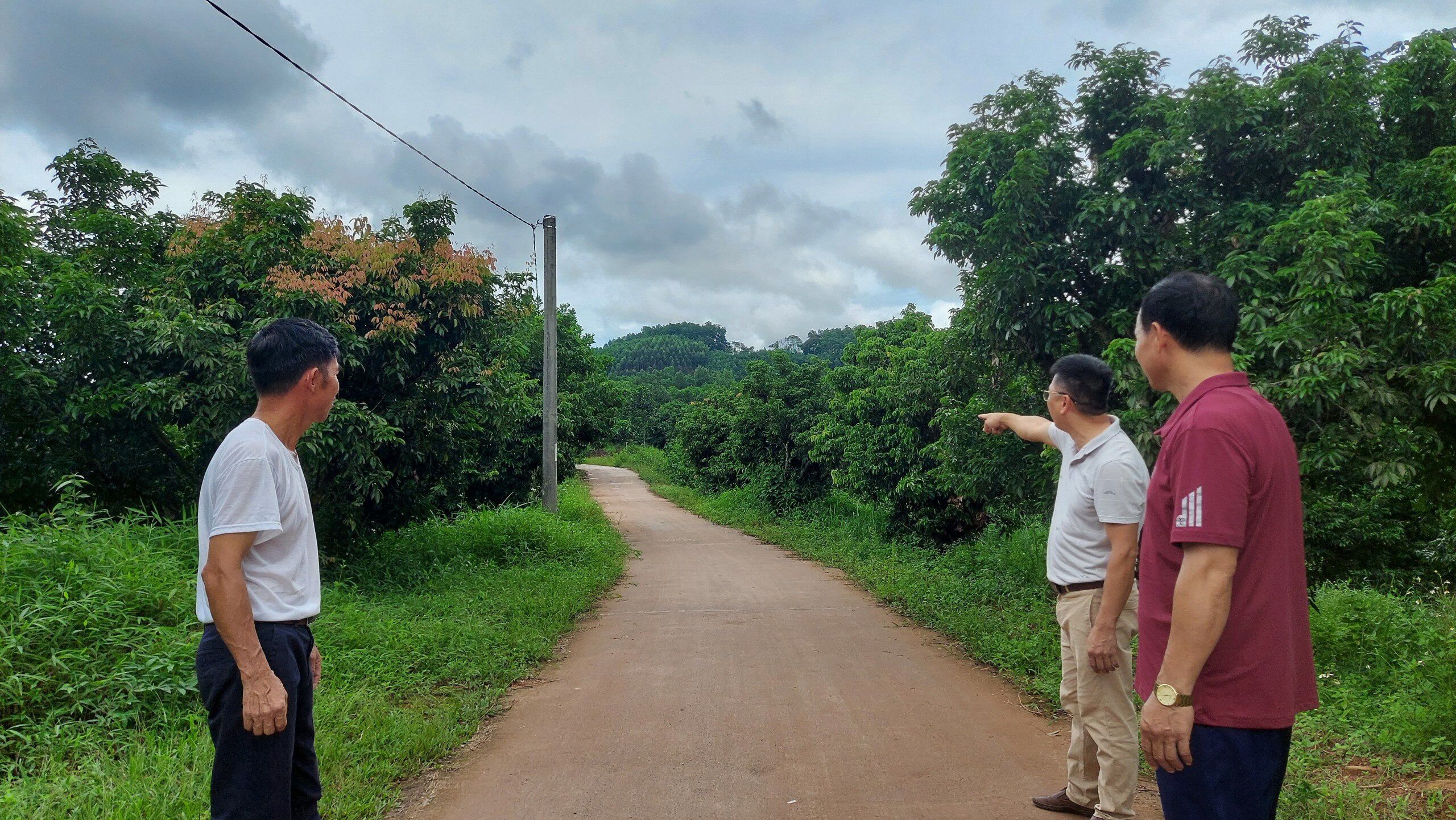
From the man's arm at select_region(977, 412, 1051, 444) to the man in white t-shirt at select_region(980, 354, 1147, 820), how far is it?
201mm

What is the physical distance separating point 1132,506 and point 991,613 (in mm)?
5040

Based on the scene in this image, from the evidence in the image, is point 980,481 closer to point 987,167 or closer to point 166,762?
point 987,167

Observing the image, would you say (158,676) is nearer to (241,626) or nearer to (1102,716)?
A: (241,626)

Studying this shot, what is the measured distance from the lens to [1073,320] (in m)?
6.32

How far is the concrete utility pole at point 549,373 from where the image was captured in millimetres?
14398

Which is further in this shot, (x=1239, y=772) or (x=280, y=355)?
(x=280, y=355)

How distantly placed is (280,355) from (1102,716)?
3183 millimetres

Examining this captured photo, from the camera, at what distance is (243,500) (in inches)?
91.1

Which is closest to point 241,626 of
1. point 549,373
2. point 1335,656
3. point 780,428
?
point 1335,656

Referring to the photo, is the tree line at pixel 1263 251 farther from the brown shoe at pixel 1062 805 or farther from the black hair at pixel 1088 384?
the brown shoe at pixel 1062 805

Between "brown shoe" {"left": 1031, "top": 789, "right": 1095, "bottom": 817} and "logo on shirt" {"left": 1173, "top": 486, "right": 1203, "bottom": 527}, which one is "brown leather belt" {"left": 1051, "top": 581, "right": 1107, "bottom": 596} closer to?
"brown shoe" {"left": 1031, "top": 789, "right": 1095, "bottom": 817}

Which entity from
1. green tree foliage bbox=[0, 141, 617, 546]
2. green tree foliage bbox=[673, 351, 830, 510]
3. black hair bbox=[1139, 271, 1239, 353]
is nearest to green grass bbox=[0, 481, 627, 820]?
green tree foliage bbox=[0, 141, 617, 546]

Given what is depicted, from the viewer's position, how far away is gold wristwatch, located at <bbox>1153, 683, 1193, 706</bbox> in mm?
Answer: 1960

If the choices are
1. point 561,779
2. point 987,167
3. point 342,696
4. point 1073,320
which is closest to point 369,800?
point 561,779
